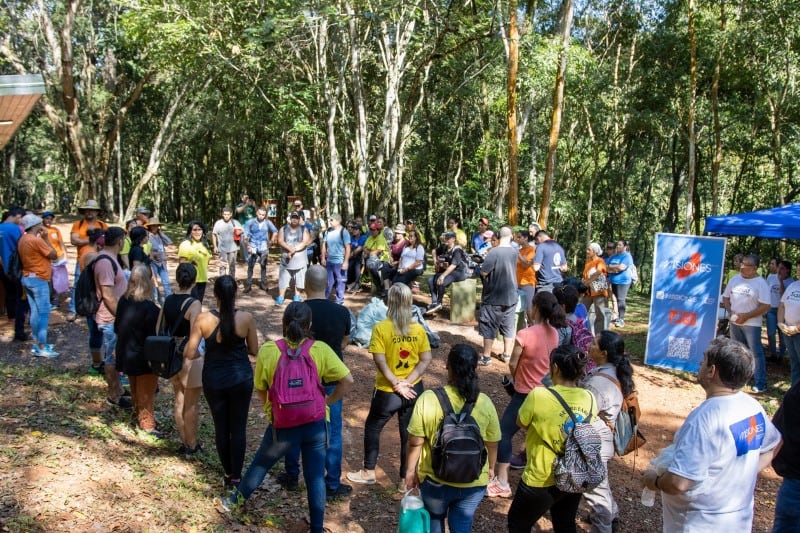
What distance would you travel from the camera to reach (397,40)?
14.6 meters

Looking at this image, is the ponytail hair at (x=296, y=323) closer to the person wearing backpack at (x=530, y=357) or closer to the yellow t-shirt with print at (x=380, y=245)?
the person wearing backpack at (x=530, y=357)

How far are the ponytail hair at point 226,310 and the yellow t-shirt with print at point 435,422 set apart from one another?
1.65 m

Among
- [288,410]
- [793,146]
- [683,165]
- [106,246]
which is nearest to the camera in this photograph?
[288,410]

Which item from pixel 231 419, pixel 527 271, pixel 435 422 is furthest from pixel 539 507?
pixel 527 271

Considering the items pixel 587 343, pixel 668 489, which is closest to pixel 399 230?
pixel 587 343

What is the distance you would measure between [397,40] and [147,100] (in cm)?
2101

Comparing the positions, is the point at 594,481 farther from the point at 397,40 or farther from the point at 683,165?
the point at 683,165

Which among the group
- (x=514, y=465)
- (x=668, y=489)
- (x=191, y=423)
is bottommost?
(x=514, y=465)

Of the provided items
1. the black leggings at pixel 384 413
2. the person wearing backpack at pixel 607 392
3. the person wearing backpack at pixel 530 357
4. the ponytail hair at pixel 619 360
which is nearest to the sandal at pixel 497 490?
the person wearing backpack at pixel 530 357

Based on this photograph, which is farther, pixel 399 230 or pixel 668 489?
pixel 399 230

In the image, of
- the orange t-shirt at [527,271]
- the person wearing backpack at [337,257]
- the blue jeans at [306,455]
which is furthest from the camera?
the person wearing backpack at [337,257]

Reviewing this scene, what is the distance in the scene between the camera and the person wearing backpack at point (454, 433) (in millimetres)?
3299

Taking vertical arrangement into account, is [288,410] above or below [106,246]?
below

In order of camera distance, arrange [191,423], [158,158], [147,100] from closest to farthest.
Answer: [191,423]
[158,158]
[147,100]
